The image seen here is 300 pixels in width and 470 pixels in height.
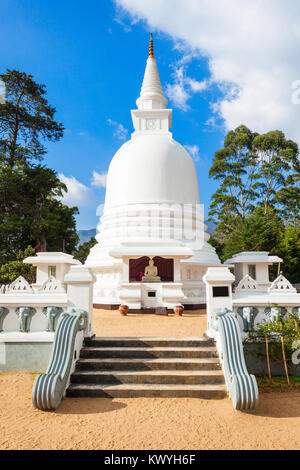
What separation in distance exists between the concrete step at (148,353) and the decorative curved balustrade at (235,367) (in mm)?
449

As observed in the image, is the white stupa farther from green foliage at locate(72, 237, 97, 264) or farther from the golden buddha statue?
green foliage at locate(72, 237, 97, 264)

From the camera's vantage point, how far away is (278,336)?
269 inches

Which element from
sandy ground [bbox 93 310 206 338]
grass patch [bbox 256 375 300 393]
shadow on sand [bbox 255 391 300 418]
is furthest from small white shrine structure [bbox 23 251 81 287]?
Answer: shadow on sand [bbox 255 391 300 418]

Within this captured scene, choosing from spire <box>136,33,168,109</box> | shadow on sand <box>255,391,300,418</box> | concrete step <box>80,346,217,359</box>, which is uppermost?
spire <box>136,33,168,109</box>

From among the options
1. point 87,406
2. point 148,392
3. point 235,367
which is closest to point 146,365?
point 148,392

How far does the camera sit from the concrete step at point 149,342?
23.1 feet

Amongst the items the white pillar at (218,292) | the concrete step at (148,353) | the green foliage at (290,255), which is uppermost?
the green foliage at (290,255)

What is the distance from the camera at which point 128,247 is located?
1456 cm

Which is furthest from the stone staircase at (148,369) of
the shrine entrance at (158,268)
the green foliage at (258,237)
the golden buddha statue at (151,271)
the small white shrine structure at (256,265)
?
the green foliage at (258,237)

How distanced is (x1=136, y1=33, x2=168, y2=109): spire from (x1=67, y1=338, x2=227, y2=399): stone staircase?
19.9 meters

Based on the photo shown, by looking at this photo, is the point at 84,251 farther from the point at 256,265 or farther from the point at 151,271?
the point at 151,271

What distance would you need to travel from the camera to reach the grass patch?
20.2 ft

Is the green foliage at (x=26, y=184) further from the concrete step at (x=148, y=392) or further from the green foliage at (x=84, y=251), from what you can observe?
the concrete step at (x=148, y=392)

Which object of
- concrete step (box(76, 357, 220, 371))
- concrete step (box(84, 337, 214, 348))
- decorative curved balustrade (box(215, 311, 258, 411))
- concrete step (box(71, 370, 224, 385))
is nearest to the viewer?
decorative curved balustrade (box(215, 311, 258, 411))
